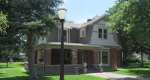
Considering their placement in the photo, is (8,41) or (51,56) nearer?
(8,41)

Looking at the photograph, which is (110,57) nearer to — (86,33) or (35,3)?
(86,33)

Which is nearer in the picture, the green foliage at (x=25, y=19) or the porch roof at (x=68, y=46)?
the green foliage at (x=25, y=19)

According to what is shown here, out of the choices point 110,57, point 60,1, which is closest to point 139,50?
point 110,57

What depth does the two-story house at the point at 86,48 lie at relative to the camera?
41.8 m

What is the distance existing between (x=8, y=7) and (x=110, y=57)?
21445 millimetres

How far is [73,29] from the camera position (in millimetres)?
48094

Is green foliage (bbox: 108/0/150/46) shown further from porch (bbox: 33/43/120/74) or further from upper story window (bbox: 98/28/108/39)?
upper story window (bbox: 98/28/108/39)

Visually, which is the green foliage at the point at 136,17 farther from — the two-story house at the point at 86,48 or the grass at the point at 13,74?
the grass at the point at 13,74

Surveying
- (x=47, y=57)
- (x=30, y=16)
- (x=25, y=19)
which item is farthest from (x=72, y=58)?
(x=25, y=19)

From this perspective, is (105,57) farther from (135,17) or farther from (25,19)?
(25,19)

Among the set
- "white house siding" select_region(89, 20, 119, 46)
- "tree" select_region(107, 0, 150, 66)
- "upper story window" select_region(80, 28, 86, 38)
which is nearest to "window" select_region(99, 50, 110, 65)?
"white house siding" select_region(89, 20, 119, 46)

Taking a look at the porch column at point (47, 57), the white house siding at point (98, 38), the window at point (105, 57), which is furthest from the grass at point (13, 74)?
the window at point (105, 57)

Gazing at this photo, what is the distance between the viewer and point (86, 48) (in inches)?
1702

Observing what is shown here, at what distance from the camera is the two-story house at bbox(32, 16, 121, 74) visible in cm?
4175
